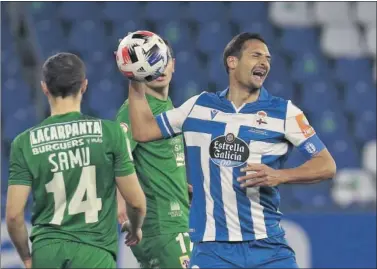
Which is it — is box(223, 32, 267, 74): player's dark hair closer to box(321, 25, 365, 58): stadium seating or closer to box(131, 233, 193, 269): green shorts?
box(131, 233, 193, 269): green shorts

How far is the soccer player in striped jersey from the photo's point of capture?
552 cm

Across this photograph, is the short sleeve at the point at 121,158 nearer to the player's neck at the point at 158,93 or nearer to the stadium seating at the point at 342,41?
the player's neck at the point at 158,93

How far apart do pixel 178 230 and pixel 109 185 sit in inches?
61.7

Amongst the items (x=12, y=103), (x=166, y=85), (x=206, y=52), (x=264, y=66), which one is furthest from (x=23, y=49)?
(x=264, y=66)

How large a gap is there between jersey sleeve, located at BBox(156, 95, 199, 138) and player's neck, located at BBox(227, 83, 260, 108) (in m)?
0.23

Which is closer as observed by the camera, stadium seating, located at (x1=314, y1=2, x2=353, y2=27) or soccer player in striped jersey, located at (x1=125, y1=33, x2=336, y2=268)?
soccer player in striped jersey, located at (x1=125, y1=33, x2=336, y2=268)

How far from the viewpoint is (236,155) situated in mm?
5574

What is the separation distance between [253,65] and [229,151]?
53 centimetres

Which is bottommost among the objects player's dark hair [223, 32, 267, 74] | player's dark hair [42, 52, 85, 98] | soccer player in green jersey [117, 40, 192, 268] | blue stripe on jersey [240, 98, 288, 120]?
soccer player in green jersey [117, 40, 192, 268]

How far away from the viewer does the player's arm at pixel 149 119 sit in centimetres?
579

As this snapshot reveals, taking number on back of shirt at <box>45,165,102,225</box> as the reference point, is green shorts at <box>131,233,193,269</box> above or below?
below

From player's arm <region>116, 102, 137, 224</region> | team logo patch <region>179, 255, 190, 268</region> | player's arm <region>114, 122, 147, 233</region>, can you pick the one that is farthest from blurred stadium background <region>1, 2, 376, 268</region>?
player's arm <region>114, 122, 147, 233</region>

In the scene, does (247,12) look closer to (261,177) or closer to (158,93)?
(158,93)

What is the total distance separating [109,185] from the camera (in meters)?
5.09
